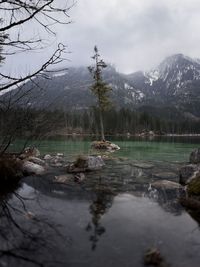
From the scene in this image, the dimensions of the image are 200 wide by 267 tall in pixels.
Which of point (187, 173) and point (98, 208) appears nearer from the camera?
point (98, 208)

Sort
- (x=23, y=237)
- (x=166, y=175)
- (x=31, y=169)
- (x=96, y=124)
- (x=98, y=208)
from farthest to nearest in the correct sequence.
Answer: (x=96, y=124) < (x=166, y=175) < (x=31, y=169) < (x=98, y=208) < (x=23, y=237)

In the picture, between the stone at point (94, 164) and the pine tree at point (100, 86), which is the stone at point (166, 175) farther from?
the pine tree at point (100, 86)

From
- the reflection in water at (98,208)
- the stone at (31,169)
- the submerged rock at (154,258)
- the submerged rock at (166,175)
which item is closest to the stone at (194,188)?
the reflection in water at (98,208)

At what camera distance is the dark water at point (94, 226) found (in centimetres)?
629

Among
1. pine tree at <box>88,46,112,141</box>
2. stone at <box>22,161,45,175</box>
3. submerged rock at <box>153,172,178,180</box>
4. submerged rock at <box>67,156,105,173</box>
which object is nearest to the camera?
submerged rock at <box>153,172,178,180</box>

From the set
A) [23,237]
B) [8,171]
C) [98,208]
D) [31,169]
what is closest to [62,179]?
[8,171]

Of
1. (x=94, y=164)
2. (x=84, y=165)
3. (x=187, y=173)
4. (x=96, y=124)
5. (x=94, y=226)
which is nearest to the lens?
(x=94, y=226)

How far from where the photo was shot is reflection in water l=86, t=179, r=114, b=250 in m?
7.47

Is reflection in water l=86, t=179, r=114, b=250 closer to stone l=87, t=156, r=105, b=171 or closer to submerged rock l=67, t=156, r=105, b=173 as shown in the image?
submerged rock l=67, t=156, r=105, b=173

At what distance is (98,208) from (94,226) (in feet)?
5.50

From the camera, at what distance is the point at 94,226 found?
8.02 metres

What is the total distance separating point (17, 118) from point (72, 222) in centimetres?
404

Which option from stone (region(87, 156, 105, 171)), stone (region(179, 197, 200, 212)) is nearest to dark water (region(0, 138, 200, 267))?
stone (region(179, 197, 200, 212))

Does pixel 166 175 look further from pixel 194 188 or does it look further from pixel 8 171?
pixel 8 171
